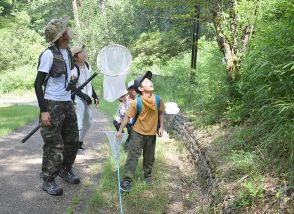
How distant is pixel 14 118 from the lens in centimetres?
1191

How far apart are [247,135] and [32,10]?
119 feet

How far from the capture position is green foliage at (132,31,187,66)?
2356 centimetres

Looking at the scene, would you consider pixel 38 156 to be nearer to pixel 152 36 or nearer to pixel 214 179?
pixel 214 179

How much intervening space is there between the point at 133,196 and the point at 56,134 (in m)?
1.30

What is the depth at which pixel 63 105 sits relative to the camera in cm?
544

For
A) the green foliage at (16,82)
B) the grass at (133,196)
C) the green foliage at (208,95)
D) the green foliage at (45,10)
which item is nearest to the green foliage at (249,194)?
the grass at (133,196)

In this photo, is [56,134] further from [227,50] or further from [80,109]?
[227,50]

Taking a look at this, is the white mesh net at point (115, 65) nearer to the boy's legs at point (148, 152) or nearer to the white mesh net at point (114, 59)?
the white mesh net at point (114, 59)

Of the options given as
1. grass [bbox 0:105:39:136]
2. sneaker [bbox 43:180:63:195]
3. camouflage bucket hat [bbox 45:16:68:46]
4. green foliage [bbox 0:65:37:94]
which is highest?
camouflage bucket hat [bbox 45:16:68:46]

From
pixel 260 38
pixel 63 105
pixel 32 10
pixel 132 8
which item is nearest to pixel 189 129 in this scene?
pixel 260 38

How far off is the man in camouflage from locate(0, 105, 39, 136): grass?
451 centimetres

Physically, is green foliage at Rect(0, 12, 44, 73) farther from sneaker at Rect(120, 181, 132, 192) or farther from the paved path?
sneaker at Rect(120, 181, 132, 192)

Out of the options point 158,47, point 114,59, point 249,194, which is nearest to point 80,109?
point 114,59

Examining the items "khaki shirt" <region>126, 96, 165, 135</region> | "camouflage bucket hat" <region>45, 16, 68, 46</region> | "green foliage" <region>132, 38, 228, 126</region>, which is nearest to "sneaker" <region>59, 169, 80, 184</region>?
"khaki shirt" <region>126, 96, 165, 135</region>
